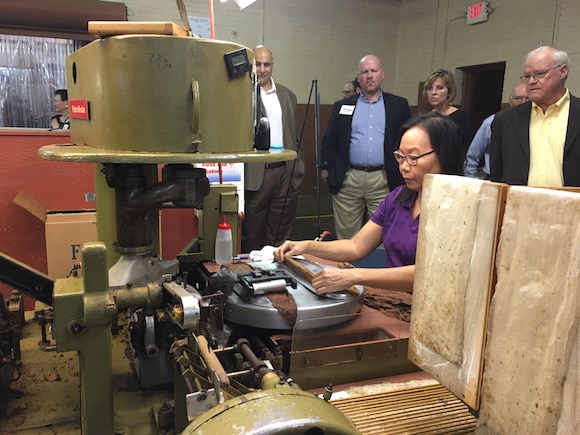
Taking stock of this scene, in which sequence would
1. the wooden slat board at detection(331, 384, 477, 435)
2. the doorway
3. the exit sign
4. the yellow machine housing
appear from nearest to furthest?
the wooden slat board at detection(331, 384, 477, 435) < the yellow machine housing < the exit sign < the doorway

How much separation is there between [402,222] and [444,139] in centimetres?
35

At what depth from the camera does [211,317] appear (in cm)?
116

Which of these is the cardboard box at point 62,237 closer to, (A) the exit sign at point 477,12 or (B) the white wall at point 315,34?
(B) the white wall at point 315,34

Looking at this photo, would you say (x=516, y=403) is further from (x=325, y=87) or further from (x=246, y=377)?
(x=325, y=87)

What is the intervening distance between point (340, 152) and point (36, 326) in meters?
2.51

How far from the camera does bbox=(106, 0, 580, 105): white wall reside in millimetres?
5285

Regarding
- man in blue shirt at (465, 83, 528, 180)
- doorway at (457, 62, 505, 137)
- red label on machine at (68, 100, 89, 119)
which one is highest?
doorway at (457, 62, 505, 137)

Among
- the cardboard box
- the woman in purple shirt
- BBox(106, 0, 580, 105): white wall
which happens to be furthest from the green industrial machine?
BBox(106, 0, 580, 105): white wall

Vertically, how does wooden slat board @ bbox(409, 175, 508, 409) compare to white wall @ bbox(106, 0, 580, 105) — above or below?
below

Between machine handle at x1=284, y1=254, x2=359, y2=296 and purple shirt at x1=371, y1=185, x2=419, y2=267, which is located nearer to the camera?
machine handle at x1=284, y1=254, x2=359, y2=296

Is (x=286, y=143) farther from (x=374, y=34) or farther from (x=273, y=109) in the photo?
(x=374, y=34)

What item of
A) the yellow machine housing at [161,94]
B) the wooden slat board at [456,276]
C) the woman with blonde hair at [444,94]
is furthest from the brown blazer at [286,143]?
the wooden slat board at [456,276]

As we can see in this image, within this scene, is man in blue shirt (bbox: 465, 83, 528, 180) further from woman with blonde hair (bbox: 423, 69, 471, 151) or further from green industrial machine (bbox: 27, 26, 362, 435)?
green industrial machine (bbox: 27, 26, 362, 435)

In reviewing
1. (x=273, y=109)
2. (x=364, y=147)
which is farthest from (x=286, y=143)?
(x=364, y=147)
